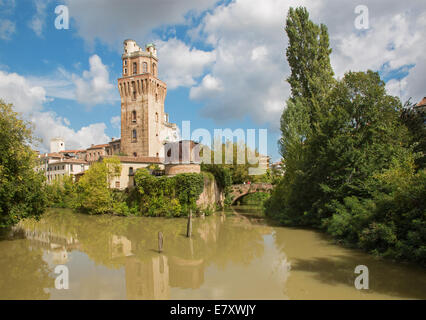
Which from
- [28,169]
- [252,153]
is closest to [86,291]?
[28,169]

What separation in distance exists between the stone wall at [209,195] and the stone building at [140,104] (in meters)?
17.8

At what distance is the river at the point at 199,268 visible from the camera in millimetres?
7930

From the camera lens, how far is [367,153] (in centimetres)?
1548

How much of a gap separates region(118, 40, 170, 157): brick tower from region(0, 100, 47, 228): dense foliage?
30133mm

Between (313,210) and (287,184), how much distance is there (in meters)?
4.41

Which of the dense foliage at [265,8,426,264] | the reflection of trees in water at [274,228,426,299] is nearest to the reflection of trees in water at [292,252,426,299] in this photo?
the reflection of trees in water at [274,228,426,299]

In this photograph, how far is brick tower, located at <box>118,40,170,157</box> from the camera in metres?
45.5

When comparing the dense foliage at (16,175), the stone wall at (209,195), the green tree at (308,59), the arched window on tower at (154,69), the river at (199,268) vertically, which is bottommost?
the river at (199,268)

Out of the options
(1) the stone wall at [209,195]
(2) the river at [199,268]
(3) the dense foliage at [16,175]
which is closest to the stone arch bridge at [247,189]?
(1) the stone wall at [209,195]

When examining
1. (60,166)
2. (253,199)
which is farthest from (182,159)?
(60,166)

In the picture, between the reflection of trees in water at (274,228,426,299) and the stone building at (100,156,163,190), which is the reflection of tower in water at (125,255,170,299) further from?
the stone building at (100,156,163,190)

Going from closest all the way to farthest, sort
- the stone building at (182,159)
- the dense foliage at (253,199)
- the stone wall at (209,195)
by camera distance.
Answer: the stone wall at (209,195) → the stone building at (182,159) → the dense foliage at (253,199)

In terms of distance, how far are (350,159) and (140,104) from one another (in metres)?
37.0

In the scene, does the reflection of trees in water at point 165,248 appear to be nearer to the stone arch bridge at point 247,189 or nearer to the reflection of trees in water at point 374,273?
the reflection of trees in water at point 374,273
